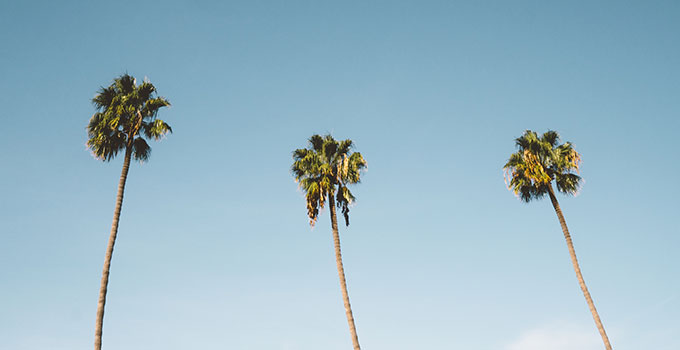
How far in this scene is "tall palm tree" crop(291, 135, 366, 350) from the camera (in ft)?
104

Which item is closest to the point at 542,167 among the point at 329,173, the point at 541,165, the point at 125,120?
the point at 541,165

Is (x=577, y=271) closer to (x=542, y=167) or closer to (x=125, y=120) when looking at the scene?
(x=542, y=167)

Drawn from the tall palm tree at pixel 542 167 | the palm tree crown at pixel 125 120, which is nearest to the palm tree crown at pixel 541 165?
the tall palm tree at pixel 542 167

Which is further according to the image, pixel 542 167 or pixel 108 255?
pixel 542 167

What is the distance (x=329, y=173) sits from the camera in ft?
106

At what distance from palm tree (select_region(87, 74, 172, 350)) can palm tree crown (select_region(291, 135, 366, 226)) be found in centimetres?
874

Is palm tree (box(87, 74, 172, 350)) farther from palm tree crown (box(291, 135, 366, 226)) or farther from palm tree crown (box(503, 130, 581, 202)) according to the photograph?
Result: palm tree crown (box(503, 130, 581, 202))

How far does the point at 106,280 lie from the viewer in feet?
80.5

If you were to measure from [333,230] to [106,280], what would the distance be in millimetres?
12851

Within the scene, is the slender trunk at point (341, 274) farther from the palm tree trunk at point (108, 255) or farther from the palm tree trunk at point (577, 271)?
the palm tree trunk at point (577, 271)

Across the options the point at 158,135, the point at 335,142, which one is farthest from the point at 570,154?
the point at 158,135

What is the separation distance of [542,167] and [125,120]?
86.3 feet

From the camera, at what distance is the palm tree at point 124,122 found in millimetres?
28531

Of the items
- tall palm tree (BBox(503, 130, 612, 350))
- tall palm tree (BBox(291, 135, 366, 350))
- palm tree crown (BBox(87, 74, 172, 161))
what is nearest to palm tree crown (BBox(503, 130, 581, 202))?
tall palm tree (BBox(503, 130, 612, 350))
